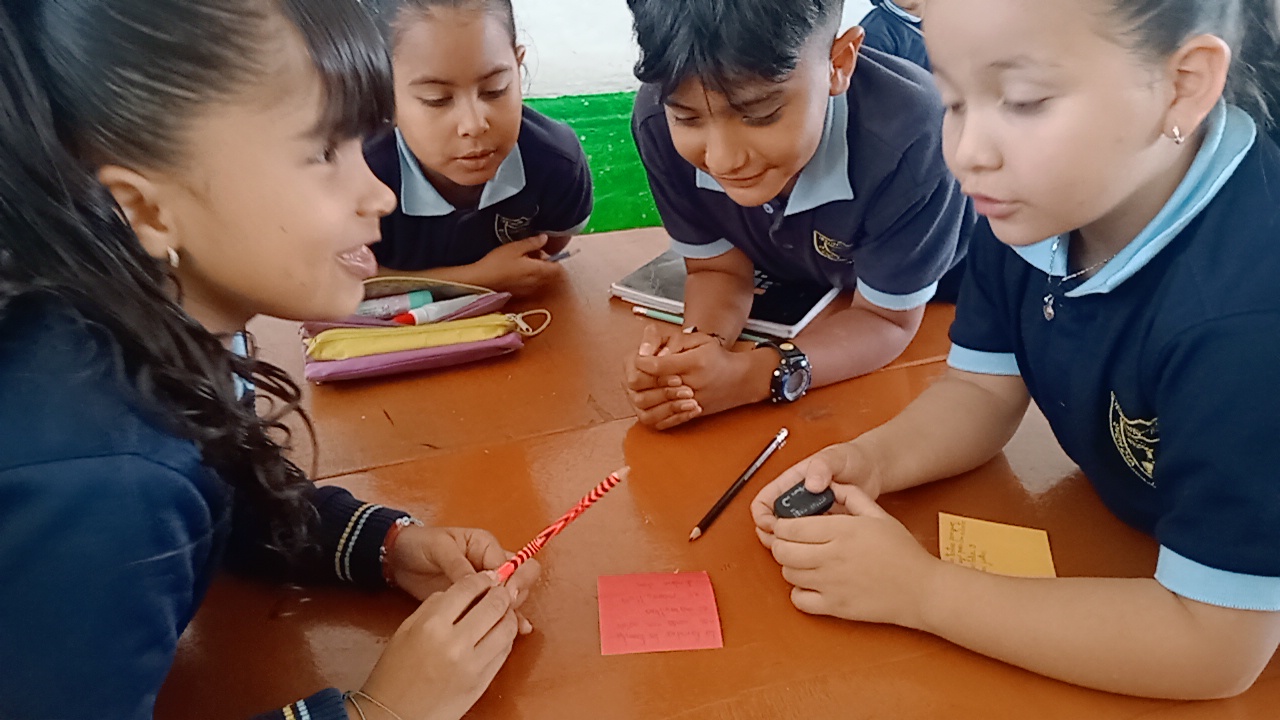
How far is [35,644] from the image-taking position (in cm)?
56

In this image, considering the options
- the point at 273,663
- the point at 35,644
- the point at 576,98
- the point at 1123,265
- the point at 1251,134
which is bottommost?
the point at 576,98

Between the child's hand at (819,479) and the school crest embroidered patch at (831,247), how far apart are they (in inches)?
16.2

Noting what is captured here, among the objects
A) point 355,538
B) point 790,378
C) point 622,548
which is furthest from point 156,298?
point 790,378

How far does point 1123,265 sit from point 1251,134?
5.1 inches

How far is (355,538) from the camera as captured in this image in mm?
837

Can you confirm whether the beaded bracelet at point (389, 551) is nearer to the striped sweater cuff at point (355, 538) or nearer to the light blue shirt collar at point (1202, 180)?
the striped sweater cuff at point (355, 538)

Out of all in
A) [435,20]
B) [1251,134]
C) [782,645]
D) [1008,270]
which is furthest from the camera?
[435,20]

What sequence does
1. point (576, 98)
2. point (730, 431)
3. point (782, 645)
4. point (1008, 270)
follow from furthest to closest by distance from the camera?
point (576, 98) → point (730, 431) → point (1008, 270) → point (782, 645)

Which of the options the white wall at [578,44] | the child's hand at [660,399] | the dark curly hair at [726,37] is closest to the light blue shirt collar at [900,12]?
the dark curly hair at [726,37]

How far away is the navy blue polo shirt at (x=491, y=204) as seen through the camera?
4.55 ft

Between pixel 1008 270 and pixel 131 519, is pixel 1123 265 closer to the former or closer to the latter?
pixel 1008 270

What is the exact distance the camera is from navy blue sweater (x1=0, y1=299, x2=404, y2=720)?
0.54 m

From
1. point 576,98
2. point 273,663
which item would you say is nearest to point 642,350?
point 273,663

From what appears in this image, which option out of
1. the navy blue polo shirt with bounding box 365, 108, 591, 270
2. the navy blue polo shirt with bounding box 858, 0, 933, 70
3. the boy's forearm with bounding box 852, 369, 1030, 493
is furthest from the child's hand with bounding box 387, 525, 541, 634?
the navy blue polo shirt with bounding box 858, 0, 933, 70
